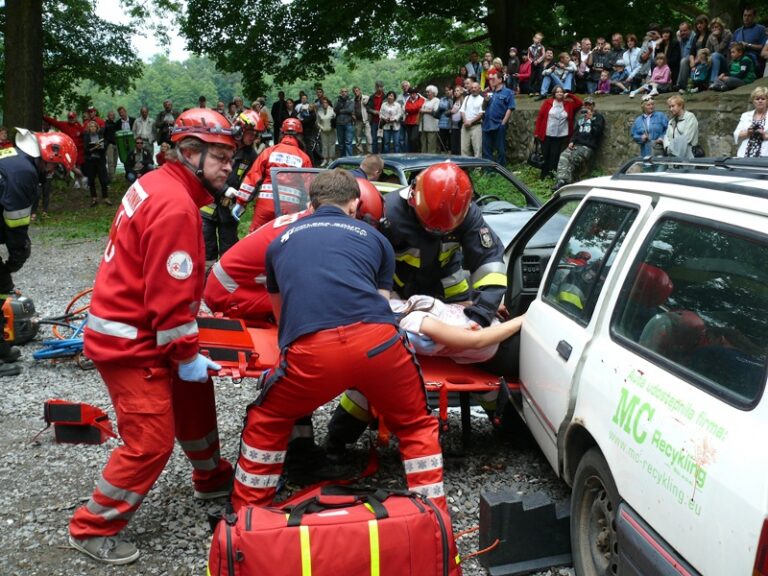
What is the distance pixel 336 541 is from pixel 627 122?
11.6 m

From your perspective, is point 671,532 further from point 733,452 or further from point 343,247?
point 343,247

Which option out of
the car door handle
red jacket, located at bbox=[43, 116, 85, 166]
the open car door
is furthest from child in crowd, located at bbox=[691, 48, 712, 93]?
red jacket, located at bbox=[43, 116, 85, 166]

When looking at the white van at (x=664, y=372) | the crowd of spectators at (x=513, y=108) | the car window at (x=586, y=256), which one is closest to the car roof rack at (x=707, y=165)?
the white van at (x=664, y=372)

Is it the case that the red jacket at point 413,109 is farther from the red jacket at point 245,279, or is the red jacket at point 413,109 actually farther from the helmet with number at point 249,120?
the red jacket at point 245,279

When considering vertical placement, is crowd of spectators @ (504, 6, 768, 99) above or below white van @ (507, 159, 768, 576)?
above

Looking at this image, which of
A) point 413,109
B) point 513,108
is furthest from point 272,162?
point 413,109

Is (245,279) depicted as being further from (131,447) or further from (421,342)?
(131,447)

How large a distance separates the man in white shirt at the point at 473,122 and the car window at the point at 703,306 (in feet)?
40.4

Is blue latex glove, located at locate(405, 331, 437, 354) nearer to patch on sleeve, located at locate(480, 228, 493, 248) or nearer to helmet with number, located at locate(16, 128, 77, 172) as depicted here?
patch on sleeve, located at locate(480, 228, 493, 248)

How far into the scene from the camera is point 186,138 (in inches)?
133

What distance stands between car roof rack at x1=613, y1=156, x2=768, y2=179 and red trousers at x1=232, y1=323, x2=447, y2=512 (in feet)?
4.53

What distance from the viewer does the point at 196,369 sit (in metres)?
3.27

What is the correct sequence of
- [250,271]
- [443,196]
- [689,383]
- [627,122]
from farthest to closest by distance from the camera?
1. [627,122]
2. [250,271]
3. [443,196]
4. [689,383]

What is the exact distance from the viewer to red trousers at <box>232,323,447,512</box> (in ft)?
9.99
